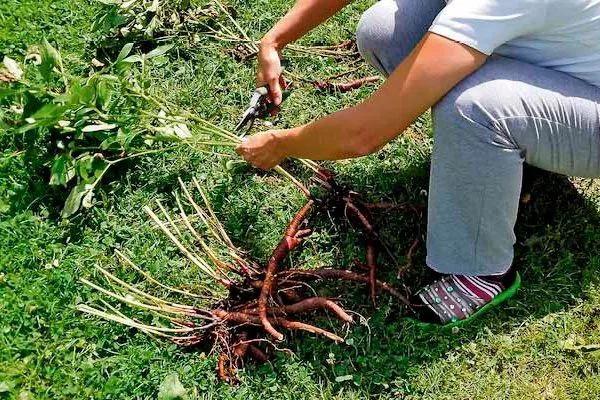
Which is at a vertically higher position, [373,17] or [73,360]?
[373,17]

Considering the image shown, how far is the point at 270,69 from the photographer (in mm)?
2035

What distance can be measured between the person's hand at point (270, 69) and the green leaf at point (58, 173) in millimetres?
614

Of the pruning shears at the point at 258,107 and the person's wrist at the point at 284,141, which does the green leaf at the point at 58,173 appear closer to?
the pruning shears at the point at 258,107

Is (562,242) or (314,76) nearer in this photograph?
(562,242)

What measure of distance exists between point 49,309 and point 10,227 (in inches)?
12.5

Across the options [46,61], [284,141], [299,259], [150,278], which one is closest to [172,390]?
[150,278]

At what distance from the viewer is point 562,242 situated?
2070 millimetres

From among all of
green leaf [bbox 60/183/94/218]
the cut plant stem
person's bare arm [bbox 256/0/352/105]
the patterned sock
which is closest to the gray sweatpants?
the patterned sock

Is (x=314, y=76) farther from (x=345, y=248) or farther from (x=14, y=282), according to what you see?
(x=14, y=282)

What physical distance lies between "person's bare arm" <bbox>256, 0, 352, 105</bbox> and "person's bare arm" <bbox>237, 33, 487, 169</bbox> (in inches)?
14.3

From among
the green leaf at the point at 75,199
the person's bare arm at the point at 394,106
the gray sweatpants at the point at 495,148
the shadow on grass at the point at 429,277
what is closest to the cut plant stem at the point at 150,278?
the green leaf at the point at 75,199

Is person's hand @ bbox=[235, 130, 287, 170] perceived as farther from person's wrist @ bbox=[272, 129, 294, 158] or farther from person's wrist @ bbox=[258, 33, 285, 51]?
person's wrist @ bbox=[258, 33, 285, 51]

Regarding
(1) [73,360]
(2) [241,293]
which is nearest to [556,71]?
(2) [241,293]

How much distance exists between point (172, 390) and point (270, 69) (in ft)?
2.89
